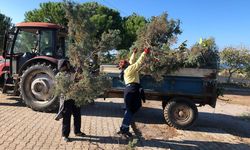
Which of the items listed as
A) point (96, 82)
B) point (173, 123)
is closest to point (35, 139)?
point (96, 82)

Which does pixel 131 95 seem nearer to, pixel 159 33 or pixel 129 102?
pixel 129 102

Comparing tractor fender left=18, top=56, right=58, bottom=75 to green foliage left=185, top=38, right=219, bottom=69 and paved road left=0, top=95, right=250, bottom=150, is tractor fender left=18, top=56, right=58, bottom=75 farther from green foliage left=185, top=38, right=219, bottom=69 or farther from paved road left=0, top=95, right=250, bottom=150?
green foliage left=185, top=38, right=219, bottom=69

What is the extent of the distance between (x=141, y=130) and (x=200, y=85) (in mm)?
2086

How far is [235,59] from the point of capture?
36500 millimetres

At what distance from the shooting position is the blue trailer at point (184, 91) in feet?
35.6

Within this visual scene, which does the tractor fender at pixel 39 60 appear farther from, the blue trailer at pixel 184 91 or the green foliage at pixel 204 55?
the green foliage at pixel 204 55

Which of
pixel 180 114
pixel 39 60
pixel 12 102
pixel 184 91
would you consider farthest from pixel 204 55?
pixel 12 102

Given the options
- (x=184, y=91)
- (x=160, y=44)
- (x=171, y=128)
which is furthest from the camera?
(x=160, y=44)

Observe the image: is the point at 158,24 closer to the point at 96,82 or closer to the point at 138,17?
the point at 96,82

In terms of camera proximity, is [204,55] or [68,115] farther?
[204,55]

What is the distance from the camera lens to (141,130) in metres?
10.2

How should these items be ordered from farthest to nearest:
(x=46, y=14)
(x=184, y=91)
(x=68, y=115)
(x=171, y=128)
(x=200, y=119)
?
(x=46, y=14)
(x=200, y=119)
(x=184, y=91)
(x=171, y=128)
(x=68, y=115)

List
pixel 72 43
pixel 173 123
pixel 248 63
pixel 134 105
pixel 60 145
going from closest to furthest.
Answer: pixel 60 145, pixel 72 43, pixel 134 105, pixel 173 123, pixel 248 63

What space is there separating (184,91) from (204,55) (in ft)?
3.70
